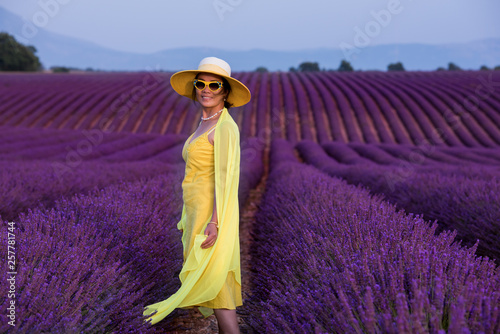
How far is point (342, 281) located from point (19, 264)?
1.34 m

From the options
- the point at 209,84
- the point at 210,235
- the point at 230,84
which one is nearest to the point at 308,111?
the point at 230,84

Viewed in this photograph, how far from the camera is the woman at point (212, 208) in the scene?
1.82 metres

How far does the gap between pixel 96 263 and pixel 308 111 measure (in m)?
19.5

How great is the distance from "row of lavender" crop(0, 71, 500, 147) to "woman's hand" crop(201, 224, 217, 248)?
50.4 ft

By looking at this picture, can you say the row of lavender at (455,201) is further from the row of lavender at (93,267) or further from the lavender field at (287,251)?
the row of lavender at (93,267)

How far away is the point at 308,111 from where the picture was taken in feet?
66.9

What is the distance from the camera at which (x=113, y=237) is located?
214cm

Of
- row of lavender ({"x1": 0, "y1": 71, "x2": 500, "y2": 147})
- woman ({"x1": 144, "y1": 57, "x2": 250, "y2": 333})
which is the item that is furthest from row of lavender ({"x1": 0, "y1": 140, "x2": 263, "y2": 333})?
row of lavender ({"x1": 0, "y1": 71, "x2": 500, "y2": 147})

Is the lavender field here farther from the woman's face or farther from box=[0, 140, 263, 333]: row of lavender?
the woman's face

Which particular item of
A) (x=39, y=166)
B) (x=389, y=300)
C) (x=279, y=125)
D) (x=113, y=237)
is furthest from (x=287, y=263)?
(x=279, y=125)

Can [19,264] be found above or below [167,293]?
above

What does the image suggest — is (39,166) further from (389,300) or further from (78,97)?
(78,97)

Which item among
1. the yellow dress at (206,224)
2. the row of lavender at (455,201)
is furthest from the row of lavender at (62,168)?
the row of lavender at (455,201)

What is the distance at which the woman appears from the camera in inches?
71.7
